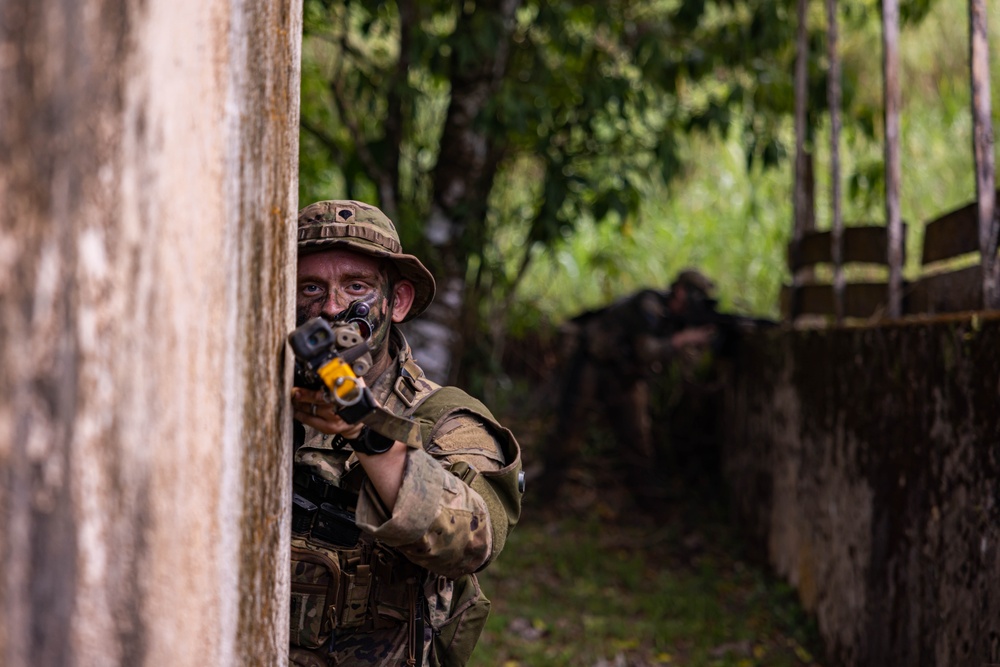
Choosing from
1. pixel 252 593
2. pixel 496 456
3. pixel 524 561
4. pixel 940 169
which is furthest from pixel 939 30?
pixel 252 593

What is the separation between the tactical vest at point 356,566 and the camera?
221 cm

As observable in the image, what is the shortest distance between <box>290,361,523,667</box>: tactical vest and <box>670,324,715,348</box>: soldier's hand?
5624mm

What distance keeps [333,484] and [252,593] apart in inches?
29.2

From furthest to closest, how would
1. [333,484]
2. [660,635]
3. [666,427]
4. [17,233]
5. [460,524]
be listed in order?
1. [666,427]
2. [660,635]
3. [333,484]
4. [460,524]
5. [17,233]

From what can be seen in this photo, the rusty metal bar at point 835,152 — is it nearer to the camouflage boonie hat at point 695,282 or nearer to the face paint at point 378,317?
the camouflage boonie hat at point 695,282

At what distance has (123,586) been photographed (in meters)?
1.17

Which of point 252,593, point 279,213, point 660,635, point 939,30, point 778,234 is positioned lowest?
point 660,635

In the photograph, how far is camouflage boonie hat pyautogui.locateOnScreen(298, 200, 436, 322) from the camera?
2.32 meters

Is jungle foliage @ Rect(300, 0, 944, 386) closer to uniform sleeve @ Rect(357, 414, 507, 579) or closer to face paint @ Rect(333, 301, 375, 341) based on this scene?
face paint @ Rect(333, 301, 375, 341)

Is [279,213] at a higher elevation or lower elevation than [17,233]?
higher

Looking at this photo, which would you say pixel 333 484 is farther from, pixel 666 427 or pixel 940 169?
pixel 940 169

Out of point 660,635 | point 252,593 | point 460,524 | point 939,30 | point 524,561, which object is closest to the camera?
point 252,593

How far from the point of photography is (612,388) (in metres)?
8.41

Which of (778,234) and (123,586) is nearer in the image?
(123,586)
